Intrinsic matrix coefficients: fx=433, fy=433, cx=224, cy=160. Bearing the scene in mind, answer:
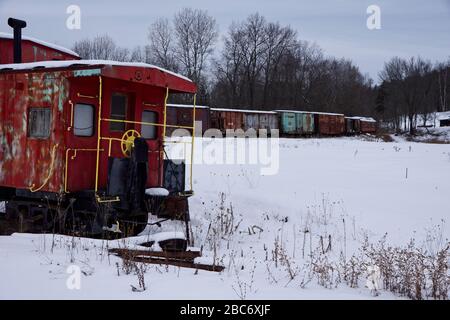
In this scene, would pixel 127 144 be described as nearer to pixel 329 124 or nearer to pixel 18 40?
pixel 18 40

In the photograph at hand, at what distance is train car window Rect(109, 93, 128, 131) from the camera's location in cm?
873

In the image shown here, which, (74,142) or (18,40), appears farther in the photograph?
(18,40)

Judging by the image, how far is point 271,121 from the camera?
39438 mm

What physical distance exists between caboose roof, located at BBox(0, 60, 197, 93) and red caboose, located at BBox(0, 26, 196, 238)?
16mm

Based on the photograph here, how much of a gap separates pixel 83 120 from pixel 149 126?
5.82 ft

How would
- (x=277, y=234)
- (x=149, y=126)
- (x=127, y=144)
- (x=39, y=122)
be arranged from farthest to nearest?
(x=149, y=126)
(x=277, y=234)
(x=127, y=144)
(x=39, y=122)

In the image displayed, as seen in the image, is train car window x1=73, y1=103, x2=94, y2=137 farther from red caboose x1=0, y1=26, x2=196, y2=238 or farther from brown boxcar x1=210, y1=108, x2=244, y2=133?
brown boxcar x1=210, y1=108, x2=244, y2=133

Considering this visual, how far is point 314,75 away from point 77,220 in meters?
65.0

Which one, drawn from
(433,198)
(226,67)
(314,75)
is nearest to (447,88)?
(314,75)

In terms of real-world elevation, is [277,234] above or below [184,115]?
below

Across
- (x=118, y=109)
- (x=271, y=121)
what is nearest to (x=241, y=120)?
(x=271, y=121)

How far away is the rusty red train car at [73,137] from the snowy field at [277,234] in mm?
1248

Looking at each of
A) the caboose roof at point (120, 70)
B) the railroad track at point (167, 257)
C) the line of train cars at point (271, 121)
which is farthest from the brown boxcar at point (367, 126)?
the railroad track at point (167, 257)
